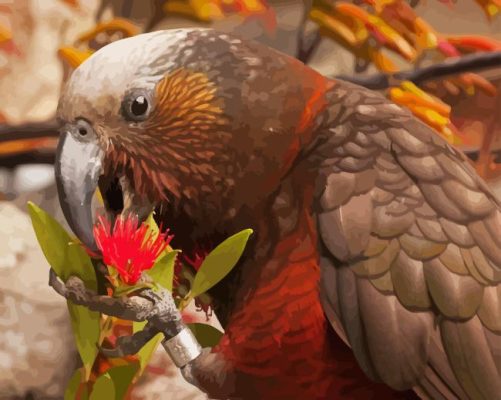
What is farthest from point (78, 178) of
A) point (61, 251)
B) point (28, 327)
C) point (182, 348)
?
point (28, 327)

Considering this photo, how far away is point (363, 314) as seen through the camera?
20.0 inches

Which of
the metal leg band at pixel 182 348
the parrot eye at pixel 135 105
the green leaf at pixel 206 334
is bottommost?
the green leaf at pixel 206 334

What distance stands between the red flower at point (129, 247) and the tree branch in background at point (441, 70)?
1.25ft

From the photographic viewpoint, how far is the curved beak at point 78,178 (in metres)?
0.56

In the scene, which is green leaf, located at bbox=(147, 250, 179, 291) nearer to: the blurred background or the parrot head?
the parrot head

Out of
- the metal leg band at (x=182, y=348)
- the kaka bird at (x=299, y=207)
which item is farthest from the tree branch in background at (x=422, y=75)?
the metal leg band at (x=182, y=348)

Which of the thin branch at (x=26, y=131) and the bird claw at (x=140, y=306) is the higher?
the bird claw at (x=140, y=306)

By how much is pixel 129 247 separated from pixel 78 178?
0.08 metres

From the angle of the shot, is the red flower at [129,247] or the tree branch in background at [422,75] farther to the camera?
the tree branch in background at [422,75]

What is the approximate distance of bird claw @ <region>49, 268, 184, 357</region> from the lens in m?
0.57

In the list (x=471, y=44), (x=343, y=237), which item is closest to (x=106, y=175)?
(x=343, y=237)

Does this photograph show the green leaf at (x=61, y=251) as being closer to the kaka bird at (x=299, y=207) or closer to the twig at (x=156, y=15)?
the kaka bird at (x=299, y=207)

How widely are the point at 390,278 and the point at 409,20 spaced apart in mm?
427

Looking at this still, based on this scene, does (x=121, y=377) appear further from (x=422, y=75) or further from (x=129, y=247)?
(x=422, y=75)
